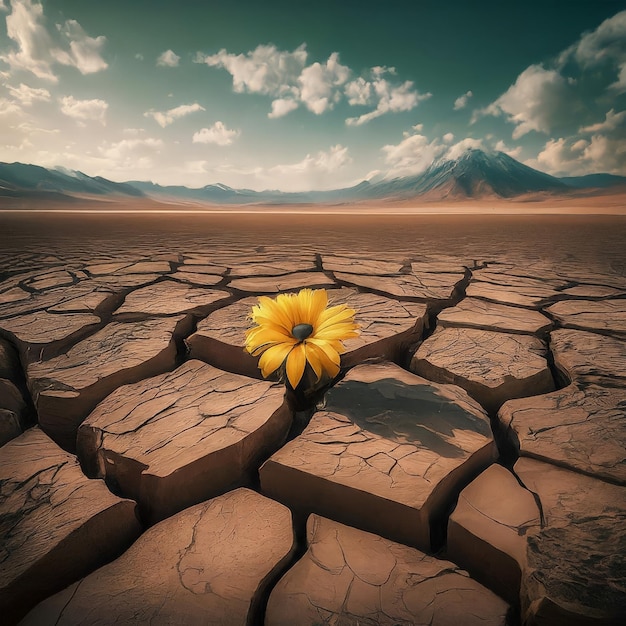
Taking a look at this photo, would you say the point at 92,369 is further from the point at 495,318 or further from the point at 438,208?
the point at 438,208

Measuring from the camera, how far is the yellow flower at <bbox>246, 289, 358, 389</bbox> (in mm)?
762

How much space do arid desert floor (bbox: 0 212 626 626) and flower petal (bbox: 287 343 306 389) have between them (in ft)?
0.47

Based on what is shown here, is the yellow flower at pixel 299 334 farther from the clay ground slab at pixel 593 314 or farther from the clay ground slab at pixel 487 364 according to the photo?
the clay ground slab at pixel 593 314

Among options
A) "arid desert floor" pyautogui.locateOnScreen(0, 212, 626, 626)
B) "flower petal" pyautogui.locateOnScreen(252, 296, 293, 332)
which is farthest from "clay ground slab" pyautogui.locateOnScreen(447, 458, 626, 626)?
"flower petal" pyautogui.locateOnScreen(252, 296, 293, 332)

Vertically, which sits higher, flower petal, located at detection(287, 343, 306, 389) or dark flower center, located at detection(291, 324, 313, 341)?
dark flower center, located at detection(291, 324, 313, 341)

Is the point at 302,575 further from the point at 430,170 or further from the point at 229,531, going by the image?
the point at 430,170

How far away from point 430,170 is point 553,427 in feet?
345

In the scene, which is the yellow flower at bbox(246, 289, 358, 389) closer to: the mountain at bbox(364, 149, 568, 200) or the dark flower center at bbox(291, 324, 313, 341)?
the dark flower center at bbox(291, 324, 313, 341)

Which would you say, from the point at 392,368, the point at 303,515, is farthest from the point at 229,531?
the point at 392,368

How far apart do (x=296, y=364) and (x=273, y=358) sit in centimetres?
5

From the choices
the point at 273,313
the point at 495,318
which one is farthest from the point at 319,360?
the point at 495,318

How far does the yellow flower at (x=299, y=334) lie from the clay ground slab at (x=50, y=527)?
1.24 feet

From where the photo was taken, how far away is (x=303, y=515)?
2.18 feet

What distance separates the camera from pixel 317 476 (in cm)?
67
